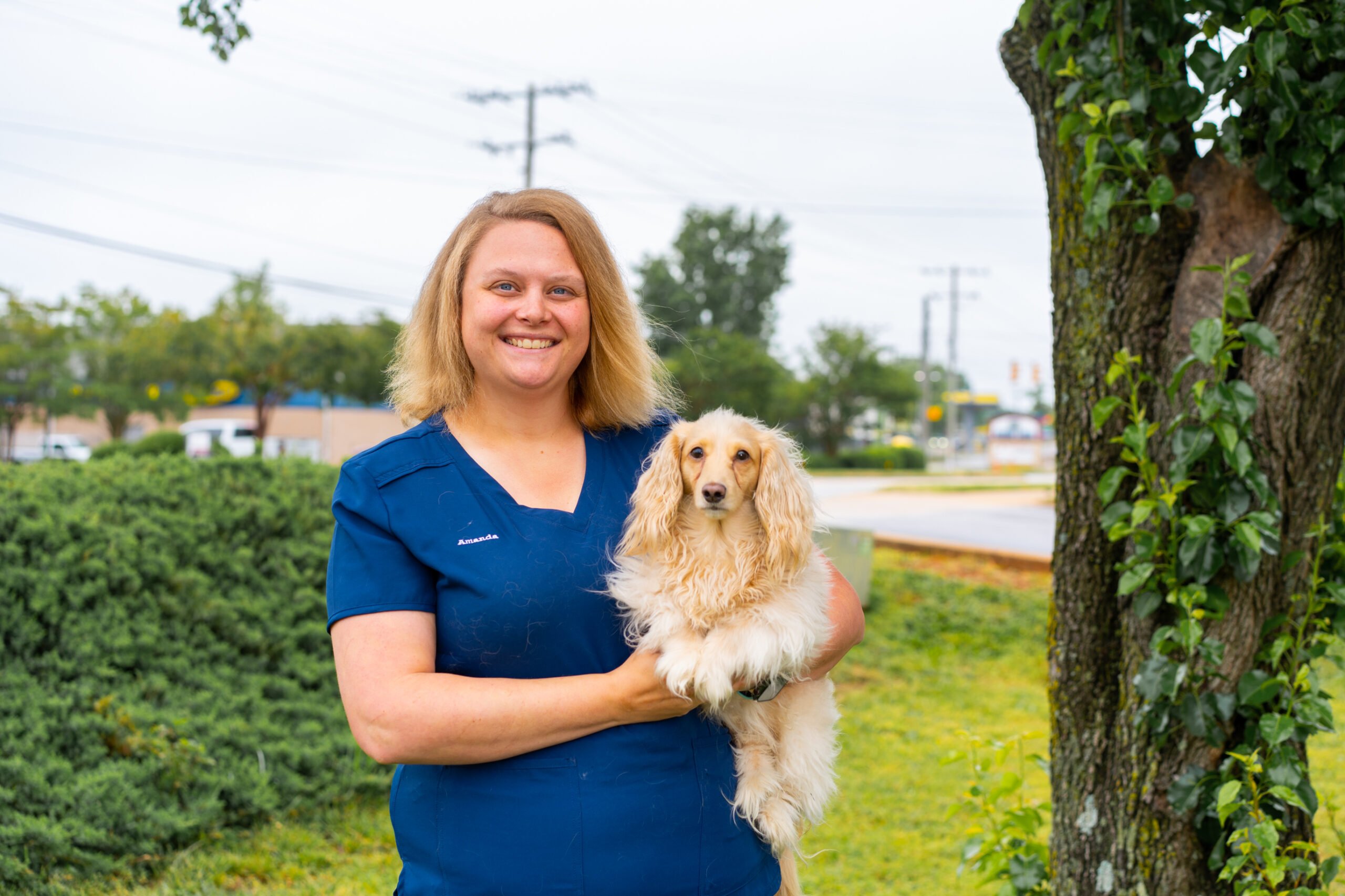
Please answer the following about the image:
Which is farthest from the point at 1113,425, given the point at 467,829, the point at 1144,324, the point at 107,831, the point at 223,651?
the point at 223,651

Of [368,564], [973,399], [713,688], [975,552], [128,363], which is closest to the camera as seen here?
[368,564]

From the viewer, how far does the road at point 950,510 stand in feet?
60.8

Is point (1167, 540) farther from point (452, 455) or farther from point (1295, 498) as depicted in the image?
point (452, 455)

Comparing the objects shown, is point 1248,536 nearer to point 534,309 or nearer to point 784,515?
point 784,515

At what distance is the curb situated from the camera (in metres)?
13.1

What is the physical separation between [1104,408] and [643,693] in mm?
1675

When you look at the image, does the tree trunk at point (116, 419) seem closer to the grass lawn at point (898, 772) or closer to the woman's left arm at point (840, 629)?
the grass lawn at point (898, 772)

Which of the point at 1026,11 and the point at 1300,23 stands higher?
the point at 1026,11

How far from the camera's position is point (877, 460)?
50.4 metres

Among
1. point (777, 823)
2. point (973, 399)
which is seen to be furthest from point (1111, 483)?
point (973, 399)

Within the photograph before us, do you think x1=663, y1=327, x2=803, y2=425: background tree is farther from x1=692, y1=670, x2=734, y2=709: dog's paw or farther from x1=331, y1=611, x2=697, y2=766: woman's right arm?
x1=331, y1=611, x2=697, y2=766: woman's right arm

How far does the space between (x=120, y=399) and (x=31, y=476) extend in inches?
1516

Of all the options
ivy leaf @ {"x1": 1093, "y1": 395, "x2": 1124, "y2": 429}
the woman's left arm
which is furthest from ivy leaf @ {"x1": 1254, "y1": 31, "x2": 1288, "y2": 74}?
the woman's left arm

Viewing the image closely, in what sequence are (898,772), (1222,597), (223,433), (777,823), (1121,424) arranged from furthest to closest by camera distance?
(223,433) → (898,772) → (1121,424) → (1222,597) → (777,823)
